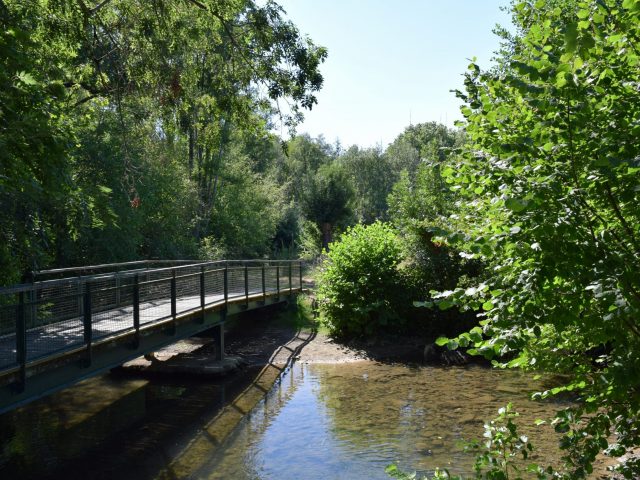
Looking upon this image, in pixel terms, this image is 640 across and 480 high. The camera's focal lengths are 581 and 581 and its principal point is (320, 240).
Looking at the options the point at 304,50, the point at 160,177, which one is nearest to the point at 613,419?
the point at 304,50

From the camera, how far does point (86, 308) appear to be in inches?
342

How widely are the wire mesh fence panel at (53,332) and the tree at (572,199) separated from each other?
6.63 meters

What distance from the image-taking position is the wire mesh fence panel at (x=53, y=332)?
317 inches

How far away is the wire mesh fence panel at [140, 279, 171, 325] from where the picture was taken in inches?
432

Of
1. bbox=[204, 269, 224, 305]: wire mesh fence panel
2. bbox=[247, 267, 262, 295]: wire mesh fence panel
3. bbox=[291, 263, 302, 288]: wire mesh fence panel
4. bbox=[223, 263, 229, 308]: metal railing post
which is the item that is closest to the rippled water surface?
bbox=[223, 263, 229, 308]: metal railing post

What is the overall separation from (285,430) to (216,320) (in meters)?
4.53

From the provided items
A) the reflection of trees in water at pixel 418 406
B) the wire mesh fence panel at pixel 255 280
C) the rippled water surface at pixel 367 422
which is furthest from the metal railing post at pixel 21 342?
the wire mesh fence panel at pixel 255 280

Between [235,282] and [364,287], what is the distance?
5.28 m

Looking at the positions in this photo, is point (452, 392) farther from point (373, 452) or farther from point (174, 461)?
point (174, 461)

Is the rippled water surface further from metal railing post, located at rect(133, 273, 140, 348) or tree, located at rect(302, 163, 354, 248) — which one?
tree, located at rect(302, 163, 354, 248)

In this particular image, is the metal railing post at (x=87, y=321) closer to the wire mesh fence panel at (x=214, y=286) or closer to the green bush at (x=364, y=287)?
the wire mesh fence panel at (x=214, y=286)

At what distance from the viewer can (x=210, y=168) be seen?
33.5 meters

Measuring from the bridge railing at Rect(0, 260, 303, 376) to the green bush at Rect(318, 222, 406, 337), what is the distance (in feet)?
18.2

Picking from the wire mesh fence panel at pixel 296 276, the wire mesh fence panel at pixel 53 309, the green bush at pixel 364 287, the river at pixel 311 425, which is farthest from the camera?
the wire mesh fence panel at pixel 296 276
